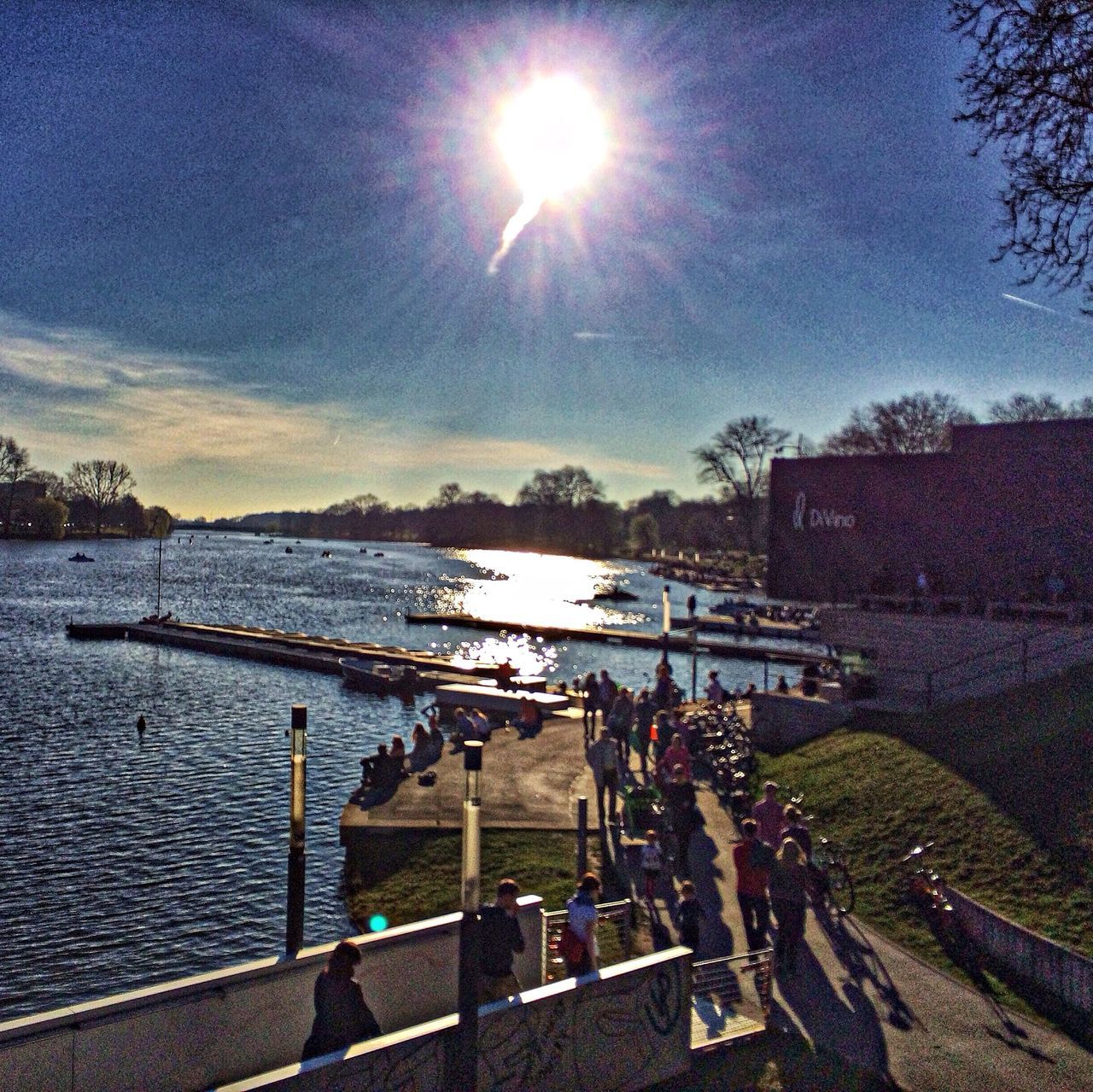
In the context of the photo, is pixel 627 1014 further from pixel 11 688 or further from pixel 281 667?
pixel 281 667

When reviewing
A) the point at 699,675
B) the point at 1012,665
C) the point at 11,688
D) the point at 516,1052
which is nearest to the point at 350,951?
the point at 516,1052

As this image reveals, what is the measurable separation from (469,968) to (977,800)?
11062 millimetres

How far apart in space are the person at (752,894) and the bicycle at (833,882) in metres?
1.84

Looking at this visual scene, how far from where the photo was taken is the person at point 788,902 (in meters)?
12.2

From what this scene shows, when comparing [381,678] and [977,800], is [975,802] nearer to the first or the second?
[977,800]

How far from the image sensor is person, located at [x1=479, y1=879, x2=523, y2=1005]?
30.6 feet

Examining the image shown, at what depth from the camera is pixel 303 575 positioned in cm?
→ 16600

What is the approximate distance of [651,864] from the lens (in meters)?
14.7

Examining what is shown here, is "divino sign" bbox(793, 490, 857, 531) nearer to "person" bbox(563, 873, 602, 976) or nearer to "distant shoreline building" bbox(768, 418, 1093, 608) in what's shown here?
"distant shoreline building" bbox(768, 418, 1093, 608)

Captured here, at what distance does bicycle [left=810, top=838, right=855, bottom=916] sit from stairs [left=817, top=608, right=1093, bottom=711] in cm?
857

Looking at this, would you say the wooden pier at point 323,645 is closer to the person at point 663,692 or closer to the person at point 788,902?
the person at point 663,692

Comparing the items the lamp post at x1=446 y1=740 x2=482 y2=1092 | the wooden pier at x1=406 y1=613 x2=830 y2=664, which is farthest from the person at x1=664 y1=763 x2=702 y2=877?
the wooden pier at x1=406 y1=613 x2=830 y2=664

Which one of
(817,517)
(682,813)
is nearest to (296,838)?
(682,813)

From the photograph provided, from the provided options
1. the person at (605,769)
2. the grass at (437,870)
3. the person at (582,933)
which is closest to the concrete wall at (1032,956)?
the person at (582,933)
